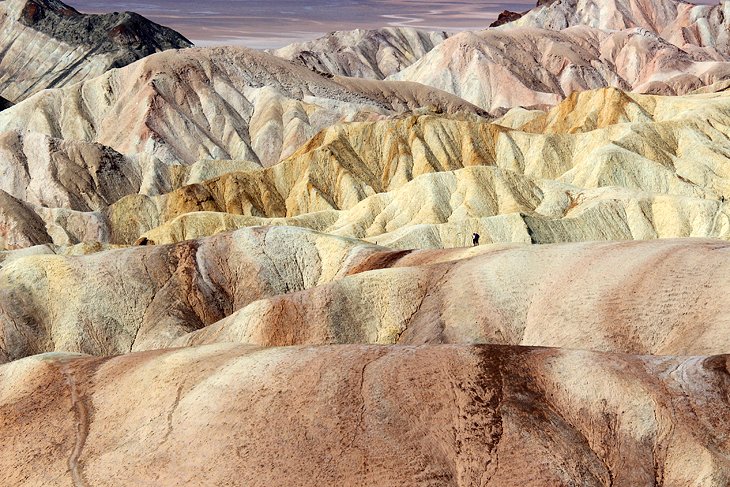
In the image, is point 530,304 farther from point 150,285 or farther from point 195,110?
point 195,110

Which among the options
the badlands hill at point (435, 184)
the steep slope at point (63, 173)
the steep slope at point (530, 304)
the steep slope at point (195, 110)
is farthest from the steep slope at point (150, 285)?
the steep slope at point (195, 110)

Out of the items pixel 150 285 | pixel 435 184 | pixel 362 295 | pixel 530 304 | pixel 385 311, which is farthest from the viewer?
pixel 435 184

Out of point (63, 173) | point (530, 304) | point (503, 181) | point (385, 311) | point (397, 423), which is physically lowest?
point (63, 173)

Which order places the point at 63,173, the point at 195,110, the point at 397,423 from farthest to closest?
the point at 195,110 → the point at 63,173 → the point at 397,423

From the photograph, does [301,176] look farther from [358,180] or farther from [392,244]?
[392,244]

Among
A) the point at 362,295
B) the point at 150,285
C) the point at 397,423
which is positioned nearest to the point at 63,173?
the point at 150,285

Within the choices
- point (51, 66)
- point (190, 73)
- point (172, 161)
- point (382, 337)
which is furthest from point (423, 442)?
point (51, 66)

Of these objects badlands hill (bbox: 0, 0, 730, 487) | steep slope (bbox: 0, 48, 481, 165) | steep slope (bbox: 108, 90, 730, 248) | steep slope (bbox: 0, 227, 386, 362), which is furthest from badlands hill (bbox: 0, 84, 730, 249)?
steep slope (bbox: 0, 48, 481, 165)
